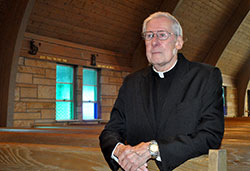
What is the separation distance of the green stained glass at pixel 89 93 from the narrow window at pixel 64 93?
438 mm

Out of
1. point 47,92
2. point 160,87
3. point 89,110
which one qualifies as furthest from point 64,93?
point 160,87

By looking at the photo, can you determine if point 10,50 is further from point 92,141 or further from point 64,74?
point 92,141

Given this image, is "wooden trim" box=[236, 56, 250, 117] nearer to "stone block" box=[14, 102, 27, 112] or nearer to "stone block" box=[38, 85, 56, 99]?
"stone block" box=[38, 85, 56, 99]

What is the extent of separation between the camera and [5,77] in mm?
5746

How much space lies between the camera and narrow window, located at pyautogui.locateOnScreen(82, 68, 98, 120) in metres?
7.61

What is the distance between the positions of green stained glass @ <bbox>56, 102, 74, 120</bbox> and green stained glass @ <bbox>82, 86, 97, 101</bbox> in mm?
475

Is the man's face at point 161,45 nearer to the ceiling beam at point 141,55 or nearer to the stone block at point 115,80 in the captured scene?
the ceiling beam at point 141,55

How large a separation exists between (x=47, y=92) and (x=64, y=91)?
22.8 inches

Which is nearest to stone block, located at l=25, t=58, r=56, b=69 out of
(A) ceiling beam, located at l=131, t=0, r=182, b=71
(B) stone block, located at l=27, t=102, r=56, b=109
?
(B) stone block, located at l=27, t=102, r=56, b=109

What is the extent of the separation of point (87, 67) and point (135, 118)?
5824mm

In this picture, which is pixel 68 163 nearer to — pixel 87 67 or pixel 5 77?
pixel 5 77

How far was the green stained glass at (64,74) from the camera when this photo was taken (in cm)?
702

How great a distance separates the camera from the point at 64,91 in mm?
7137

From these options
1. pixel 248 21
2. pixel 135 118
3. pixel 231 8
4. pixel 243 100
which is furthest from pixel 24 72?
pixel 243 100
